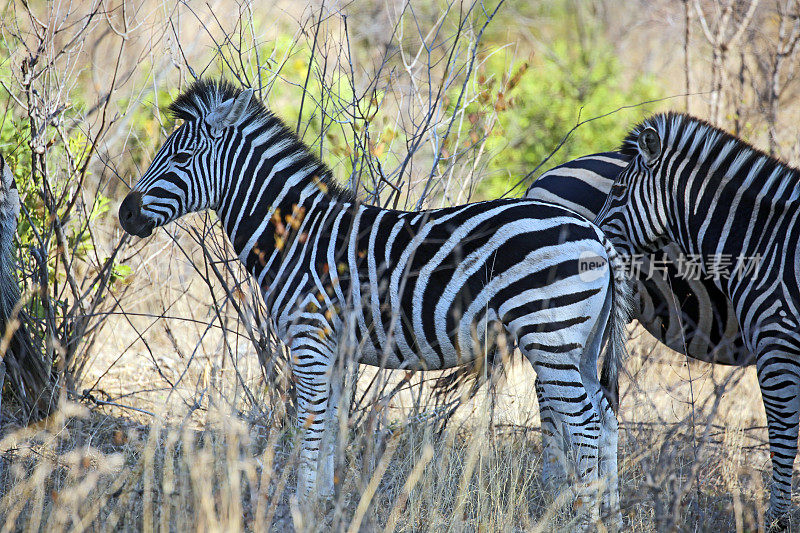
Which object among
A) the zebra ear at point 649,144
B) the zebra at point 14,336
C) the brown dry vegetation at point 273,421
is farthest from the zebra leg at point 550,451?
the zebra at point 14,336

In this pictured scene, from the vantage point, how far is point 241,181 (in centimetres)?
434

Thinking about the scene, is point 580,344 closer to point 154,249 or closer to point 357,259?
point 357,259

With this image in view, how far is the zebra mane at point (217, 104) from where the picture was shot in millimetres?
4336

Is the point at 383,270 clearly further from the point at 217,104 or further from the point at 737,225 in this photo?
A: the point at 737,225

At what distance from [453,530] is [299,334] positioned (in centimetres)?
133

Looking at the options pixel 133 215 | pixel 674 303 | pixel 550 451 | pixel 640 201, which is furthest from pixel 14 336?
pixel 674 303

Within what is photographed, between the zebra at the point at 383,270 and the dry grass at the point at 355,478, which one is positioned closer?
the dry grass at the point at 355,478

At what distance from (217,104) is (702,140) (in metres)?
2.96

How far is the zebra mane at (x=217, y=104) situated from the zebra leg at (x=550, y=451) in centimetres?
176

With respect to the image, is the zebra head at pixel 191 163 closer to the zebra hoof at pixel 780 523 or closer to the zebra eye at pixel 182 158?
the zebra eye at pixel 182 158

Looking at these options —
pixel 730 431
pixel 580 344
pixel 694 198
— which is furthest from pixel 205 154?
pixel 730 431

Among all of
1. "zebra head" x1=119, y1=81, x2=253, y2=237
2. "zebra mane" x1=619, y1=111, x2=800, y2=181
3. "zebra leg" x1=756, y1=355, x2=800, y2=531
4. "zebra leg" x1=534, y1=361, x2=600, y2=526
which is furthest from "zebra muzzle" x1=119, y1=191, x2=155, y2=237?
"zebra leg" x1=756, y1=355, x2=800, y2=531

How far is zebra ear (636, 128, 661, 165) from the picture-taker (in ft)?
14.9

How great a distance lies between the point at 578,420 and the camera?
12.7 ft
